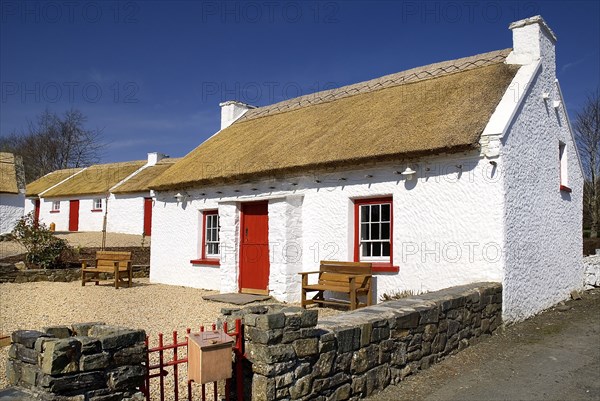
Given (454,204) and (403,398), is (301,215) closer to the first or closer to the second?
(454,204)

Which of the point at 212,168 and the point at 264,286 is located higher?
the point at 212,168

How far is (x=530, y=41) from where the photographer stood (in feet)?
32.6

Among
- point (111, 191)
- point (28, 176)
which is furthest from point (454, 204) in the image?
point (28, 176)

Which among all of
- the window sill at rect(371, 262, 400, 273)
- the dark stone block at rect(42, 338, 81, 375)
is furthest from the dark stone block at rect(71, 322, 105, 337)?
the window sill at rect(371, 262, 400, 273)

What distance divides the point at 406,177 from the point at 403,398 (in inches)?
185

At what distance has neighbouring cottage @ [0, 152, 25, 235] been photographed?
22.8 m

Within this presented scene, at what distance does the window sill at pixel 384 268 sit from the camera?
9180 millimetres

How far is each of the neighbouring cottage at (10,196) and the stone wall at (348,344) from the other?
21949 mm

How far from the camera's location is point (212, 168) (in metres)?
12.9

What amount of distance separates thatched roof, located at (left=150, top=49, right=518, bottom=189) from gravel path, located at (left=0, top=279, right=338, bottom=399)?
2960 millimetres

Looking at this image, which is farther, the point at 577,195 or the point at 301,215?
the point at 577,195

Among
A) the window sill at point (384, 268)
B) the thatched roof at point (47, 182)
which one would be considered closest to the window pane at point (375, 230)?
the window sill at point (384, 268)

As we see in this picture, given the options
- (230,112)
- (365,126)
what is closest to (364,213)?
(365,126)

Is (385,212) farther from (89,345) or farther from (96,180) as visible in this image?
(96,180)
